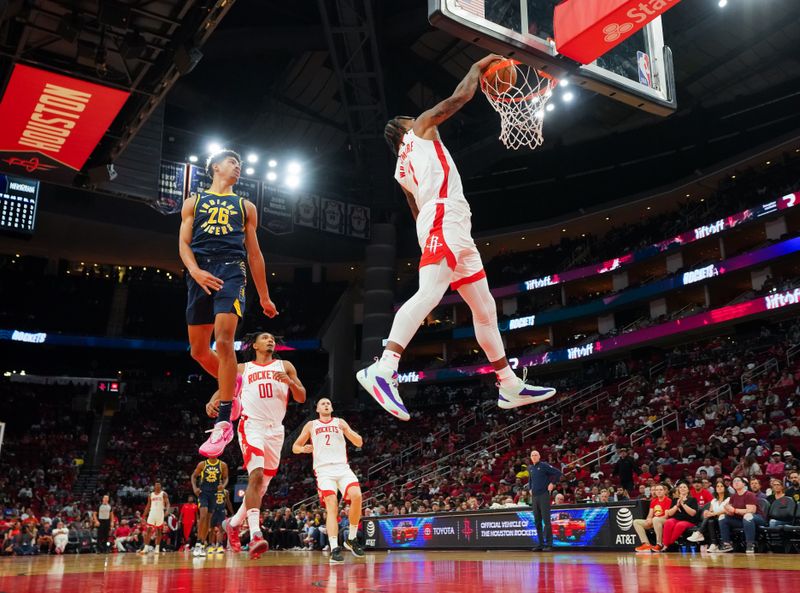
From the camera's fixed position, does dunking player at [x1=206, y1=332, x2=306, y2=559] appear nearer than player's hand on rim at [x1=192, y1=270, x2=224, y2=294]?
No

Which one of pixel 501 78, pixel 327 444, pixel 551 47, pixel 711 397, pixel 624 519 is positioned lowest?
pixel 624 519

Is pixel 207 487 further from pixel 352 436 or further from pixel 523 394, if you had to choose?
pixel 523 394

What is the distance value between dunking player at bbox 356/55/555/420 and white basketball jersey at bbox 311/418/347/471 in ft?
16.4

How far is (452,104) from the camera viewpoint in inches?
189

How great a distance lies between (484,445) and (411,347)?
47.2 feet

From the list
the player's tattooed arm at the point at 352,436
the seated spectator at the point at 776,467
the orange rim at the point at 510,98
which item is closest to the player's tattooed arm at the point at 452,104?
the orange rim at the point at 510,98

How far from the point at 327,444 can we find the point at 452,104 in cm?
614

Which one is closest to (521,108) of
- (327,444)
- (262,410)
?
(262,410)

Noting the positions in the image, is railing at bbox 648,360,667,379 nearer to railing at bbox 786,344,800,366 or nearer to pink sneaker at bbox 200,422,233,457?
railing at bbox 786,344,800,366

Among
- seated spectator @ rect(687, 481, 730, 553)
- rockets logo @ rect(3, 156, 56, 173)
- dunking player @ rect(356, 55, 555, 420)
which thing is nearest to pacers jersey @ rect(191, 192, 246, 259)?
dunking player @ rect(356, 55, 555, 420)

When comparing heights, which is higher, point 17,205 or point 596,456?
point 17,205

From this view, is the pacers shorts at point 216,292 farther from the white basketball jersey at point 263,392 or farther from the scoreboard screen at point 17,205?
the scoreboard screen at point 17,205

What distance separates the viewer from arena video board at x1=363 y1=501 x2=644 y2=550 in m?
12.8

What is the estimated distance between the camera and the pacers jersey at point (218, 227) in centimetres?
516
